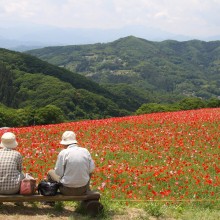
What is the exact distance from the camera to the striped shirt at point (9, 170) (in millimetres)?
9359

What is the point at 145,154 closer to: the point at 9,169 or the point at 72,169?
the point at 72,169

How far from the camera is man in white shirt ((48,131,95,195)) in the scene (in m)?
9.49

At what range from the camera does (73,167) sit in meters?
9.49

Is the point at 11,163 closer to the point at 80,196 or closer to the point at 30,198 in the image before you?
the point at 30,198

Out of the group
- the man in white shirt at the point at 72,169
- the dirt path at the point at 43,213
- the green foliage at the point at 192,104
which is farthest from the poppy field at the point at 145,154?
the green foliage at the point at 192,104

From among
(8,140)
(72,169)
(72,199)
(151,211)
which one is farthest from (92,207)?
(8,140)

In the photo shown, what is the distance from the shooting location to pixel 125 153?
1653cm

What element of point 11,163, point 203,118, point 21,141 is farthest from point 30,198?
point 203,118

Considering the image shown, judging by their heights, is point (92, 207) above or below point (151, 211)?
above

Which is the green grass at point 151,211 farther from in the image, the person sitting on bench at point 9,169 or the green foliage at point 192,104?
the green foliage at point 192,104

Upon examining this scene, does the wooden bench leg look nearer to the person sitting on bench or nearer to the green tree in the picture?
the person sitting on bench

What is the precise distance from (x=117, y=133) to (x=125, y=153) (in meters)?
4.07

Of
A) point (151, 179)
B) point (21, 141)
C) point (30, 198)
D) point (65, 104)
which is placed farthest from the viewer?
point (65, 104)

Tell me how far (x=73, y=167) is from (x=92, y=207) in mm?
1072
